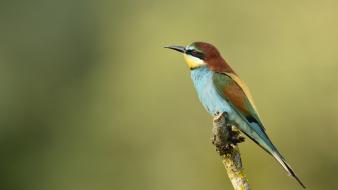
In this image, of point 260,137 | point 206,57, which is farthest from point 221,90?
point 260,137

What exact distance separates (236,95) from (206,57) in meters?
0.29

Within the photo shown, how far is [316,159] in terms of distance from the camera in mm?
8531

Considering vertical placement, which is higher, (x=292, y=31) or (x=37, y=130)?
(x=292, y=31)

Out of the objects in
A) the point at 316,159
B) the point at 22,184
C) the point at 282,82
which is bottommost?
the point at 22,184

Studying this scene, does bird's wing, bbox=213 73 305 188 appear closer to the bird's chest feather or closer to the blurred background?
the bird's chest feather

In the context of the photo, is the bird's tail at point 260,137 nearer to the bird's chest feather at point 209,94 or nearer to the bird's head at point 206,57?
the bird's chest feather at point 209,94

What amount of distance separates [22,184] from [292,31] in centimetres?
370

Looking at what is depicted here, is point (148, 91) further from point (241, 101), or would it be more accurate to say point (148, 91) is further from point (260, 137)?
point (260, 137)

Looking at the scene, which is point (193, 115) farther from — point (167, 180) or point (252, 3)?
point (252, 3)

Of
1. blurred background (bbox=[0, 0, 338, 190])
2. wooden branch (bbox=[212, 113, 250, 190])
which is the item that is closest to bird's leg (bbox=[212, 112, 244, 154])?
wooden branch (bbox=[212, 113, 250, 190])

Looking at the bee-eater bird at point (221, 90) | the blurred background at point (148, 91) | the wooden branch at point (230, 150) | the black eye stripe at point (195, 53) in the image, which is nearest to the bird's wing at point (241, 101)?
the bee-eater bird at point (221, 90)

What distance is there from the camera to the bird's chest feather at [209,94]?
5234mm

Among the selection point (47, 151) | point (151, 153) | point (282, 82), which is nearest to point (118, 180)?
point (151, 153)

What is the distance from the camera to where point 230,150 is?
417 cm
